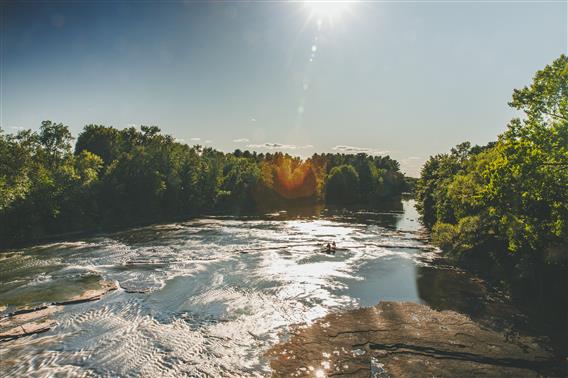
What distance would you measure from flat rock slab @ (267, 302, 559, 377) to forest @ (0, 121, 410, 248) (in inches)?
2044

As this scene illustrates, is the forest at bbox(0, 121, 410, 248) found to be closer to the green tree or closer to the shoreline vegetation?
the green tree

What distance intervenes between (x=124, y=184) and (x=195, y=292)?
6591 cm

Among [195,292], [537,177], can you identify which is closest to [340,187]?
[195,292]

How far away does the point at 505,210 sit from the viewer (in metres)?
27.2

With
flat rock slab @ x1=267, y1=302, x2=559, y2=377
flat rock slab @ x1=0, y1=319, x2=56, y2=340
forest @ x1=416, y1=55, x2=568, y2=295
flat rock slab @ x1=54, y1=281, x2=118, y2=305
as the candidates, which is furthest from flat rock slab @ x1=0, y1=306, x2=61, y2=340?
forest @ x1=416, y1=55, x2=568, y2=295

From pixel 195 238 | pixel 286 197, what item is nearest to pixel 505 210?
pixel 195 238

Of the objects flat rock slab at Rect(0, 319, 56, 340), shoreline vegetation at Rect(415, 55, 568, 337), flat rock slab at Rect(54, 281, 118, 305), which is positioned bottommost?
flat rock slab at Rect(0, 319, 56, 340)

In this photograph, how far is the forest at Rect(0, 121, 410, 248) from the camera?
62125 millimetres

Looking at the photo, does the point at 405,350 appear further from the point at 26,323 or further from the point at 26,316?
the point at 26,316

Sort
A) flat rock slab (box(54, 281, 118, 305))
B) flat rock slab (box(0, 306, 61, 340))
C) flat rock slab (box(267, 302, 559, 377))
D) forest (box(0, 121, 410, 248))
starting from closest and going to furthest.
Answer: flat rock slab (box(267, 302, 559, 377)) < flat rock slab (box(0, 306, 61, 340)) < flat rock slab (box(54, 281, 118, 305)) < forest (box(0, 121, 410, 248))

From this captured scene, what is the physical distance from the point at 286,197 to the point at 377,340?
13000 cm

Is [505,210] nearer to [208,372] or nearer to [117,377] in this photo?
[208,372]

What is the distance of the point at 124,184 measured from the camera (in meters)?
88.9

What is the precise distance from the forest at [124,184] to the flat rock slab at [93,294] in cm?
3019
